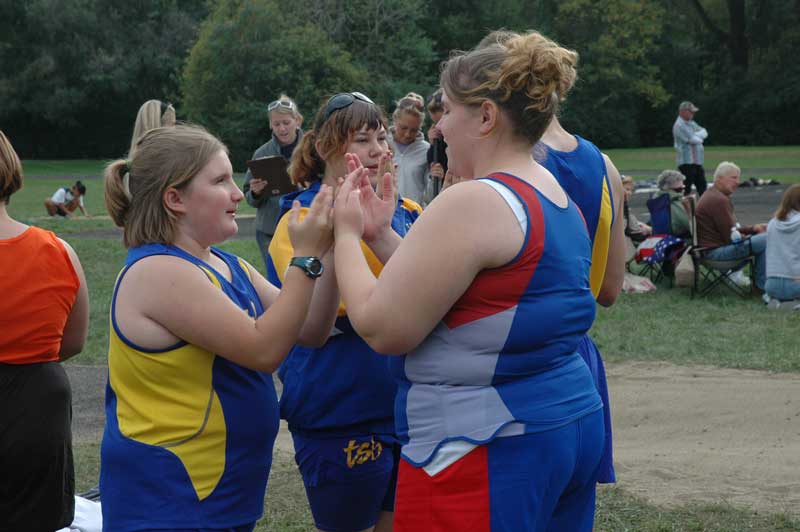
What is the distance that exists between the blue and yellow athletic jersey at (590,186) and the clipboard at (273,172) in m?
4.87

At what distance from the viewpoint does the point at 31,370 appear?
3.26 meters

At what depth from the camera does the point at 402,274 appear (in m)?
2.29

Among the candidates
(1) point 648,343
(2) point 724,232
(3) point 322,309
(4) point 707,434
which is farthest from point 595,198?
(2) point 724,232

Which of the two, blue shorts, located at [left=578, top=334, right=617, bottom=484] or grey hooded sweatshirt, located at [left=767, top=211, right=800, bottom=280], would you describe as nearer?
blue shorts, located at [left=578, top=334, right=617, bottom=484]

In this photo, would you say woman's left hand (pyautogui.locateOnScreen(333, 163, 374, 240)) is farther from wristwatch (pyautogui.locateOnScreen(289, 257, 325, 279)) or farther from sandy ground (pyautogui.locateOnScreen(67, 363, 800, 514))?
sandy ground (pyautogui.locateOnScreen(67, 363, 800, 514))

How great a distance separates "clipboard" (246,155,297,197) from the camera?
8148 millimetres

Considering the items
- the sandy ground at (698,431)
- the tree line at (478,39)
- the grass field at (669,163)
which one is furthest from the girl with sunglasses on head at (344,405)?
the tree line at (478,39)

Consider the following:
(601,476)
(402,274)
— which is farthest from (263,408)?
(601,476)

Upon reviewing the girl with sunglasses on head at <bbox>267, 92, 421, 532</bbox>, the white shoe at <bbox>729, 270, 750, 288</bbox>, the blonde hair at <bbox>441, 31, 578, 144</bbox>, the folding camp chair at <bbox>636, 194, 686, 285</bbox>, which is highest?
the blonde hair at <bbox>441, 31, 578, 144</bbox>

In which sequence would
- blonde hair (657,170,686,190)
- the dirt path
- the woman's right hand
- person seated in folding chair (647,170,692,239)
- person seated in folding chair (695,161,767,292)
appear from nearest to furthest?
the woman's right hand, the dirt path, person seated in folding chair (695,161,767,292), person seated in folding chair (647,170,692,239), blonde hair (657,170,686,190)

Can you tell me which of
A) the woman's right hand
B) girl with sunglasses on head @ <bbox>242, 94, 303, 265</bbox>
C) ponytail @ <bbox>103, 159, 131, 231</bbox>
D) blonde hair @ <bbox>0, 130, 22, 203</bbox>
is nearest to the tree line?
girl with sunglasses on head @ <bbox>242, 94, 303, 265</bbox>

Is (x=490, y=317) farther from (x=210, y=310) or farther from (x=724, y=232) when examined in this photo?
(x=724, y=232)

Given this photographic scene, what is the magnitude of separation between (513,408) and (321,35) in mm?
43288

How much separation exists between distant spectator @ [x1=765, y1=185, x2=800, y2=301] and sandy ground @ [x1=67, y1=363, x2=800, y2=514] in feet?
10.1
